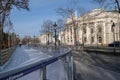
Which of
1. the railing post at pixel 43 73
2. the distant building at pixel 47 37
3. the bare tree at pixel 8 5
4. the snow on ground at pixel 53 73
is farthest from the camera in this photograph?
the distant building at pixel 47 37

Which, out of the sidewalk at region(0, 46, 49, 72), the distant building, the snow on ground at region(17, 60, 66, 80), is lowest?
the sidewalk at region(0, 46, 49, 72)

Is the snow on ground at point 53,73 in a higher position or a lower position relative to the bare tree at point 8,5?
lower

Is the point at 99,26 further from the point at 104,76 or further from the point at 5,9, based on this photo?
the point at 104,76

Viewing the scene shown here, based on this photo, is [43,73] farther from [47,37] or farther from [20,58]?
[47,37]

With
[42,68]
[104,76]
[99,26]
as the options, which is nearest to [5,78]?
[42,68]

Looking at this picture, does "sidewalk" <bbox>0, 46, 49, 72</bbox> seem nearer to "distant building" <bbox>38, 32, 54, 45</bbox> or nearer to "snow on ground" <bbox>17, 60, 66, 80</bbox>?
"snow on ground" <bbox>17, 60, 66, 80</bbox>

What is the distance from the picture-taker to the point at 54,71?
627cm

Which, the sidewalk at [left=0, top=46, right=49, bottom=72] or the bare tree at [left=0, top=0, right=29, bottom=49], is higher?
the bare tree at [left=0, top=0, right=29, bottom=49]

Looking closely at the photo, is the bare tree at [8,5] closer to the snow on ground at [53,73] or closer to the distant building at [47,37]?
the snow on ground at [53,73]

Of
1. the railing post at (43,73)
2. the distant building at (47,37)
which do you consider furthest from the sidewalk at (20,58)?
the distant building at (47,37)

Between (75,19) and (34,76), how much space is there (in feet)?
222

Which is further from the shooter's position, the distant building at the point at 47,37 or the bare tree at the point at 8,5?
the distant building at the point at 47,37

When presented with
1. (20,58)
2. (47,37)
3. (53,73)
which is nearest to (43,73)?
(53,73)

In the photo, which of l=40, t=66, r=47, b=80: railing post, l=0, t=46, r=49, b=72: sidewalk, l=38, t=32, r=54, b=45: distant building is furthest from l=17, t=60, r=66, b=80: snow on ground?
l=38, t=32, r=54, b=45: distant building
